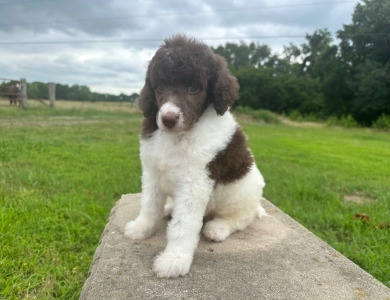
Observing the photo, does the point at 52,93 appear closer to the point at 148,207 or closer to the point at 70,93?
the point at 70,93

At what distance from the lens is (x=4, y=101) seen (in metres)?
15.2

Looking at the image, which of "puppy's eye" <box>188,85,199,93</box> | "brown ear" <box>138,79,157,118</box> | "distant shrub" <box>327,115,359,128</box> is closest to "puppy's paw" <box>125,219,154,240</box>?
"brown ear" <box>138,79,157,118</box>

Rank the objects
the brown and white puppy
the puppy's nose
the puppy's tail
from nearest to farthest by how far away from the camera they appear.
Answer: the puppy's nose, the brown and white puppy, the puppy's tail

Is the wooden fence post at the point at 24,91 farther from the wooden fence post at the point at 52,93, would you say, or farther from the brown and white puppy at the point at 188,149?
the brown and white puppy at the point at 188,149

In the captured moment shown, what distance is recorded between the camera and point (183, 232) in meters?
2.26

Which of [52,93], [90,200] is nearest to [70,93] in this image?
[52,93]

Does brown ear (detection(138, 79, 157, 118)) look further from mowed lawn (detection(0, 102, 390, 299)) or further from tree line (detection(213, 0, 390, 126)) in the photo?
tree line (detection(213, 0, 390, 126))

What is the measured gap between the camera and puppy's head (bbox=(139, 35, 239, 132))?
6.91ft

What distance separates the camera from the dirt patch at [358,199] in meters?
4.83

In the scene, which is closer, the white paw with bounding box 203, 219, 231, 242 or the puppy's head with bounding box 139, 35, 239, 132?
the puppy's head with bounding box 139, 35, 239, 132

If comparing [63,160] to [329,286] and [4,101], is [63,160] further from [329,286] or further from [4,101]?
[4,101]

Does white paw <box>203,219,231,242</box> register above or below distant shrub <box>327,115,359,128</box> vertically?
below

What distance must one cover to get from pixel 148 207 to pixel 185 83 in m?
1.05

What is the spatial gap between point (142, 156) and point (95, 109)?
60.4ft
